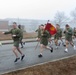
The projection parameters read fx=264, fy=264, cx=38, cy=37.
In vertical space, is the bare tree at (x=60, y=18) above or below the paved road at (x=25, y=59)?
below

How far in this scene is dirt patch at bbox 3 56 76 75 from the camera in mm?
9414

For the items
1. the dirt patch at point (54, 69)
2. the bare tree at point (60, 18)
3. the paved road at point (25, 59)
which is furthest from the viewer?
the bare tree at point (60, 18)

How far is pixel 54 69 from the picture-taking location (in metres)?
10.3

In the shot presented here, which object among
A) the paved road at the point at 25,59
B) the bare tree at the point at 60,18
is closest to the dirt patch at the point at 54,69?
the paved road at the point at 25,59

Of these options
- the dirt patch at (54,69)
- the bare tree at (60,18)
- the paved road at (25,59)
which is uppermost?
the dirt patch at (54,69)

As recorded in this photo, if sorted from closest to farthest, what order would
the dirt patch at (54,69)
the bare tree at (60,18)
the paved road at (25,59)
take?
the dirt patch at (54,69)
the paved road at (25,59)
the bare tree at (60,18)

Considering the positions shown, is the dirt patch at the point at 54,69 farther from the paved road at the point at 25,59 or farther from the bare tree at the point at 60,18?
the bare tree at the point at 60,18

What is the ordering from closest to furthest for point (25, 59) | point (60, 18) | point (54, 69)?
point (54, 69)
point (25, 59)
point (60, 18)

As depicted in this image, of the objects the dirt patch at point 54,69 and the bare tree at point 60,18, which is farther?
the bare tree at point 60,18

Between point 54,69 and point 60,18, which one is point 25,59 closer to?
point 54,69

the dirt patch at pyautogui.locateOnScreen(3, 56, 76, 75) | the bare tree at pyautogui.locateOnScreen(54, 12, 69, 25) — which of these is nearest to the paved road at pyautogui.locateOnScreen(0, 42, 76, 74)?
the dirt patch at pyautogui.locateOnScreen(3, 56, 76, 75)

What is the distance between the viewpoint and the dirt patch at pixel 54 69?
9414 millimetres

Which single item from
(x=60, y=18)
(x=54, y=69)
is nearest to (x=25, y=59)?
(x=54, y=69)

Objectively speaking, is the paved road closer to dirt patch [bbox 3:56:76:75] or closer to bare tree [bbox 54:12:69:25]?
dirt patch [bbox 3:56:76:75]
